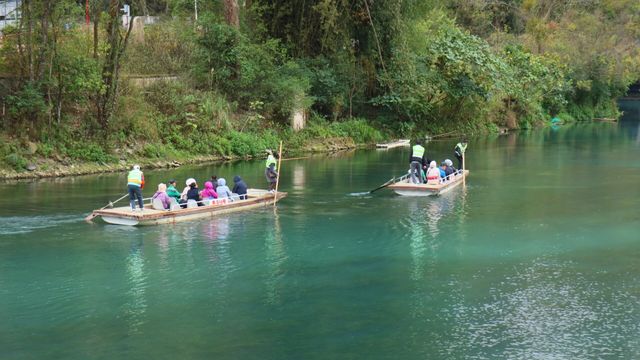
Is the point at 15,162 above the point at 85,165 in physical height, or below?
above

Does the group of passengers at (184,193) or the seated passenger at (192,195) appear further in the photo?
the seated passenger at (192,195)

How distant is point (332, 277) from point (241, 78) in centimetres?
2690

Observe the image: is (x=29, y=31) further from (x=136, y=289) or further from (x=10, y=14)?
(x=136, y=289)

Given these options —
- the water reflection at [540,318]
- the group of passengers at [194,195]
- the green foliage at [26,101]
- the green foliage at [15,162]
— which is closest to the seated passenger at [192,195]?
the group of passengers at [194,195]

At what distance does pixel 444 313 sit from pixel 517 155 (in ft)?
102

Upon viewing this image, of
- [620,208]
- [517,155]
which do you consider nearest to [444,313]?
[620,208]

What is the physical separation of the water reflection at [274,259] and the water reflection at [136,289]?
2676mm

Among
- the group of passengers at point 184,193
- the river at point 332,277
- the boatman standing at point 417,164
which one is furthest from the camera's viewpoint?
the boatman standing at point 417,164

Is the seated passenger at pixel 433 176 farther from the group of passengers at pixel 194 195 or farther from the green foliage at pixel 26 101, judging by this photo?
the green foliage at pixel 26 101

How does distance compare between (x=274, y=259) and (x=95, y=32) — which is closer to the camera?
(x=274, y=259)

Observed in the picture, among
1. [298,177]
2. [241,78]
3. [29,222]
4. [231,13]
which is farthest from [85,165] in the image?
[231,13]

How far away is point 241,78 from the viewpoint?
148 feet

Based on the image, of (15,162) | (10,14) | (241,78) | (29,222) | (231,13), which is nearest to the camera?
(29,222)

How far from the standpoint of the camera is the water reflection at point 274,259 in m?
18.5
